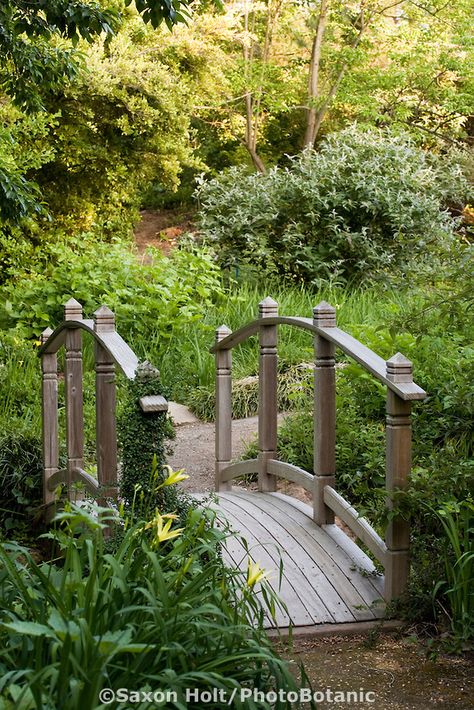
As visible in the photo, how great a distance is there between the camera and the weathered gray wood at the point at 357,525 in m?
4.08

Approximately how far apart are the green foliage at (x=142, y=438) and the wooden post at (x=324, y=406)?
863 millimetres

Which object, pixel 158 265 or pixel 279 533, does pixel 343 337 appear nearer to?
pixel 279 533

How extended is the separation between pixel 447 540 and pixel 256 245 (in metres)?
8.18

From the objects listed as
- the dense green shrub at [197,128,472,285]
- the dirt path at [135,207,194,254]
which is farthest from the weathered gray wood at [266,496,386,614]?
the dirt path at [135,207,194,254]

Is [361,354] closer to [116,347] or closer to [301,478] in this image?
[301,478]

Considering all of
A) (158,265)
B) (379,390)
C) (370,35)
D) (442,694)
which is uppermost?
(370,35)

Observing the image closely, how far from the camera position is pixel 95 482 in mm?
5168

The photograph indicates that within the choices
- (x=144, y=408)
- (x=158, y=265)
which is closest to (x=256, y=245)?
(x=158, y=265)

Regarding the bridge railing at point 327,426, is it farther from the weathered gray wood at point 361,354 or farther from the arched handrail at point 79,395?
the arched handrail at point 79,395

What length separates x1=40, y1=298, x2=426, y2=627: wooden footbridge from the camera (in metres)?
3.96

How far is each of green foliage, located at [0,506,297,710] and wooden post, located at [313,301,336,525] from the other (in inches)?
59.6

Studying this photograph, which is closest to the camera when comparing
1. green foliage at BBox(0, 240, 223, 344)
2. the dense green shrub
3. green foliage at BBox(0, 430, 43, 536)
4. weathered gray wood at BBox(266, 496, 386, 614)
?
weathered gray wood at BBox(266, 496, 386, 614)

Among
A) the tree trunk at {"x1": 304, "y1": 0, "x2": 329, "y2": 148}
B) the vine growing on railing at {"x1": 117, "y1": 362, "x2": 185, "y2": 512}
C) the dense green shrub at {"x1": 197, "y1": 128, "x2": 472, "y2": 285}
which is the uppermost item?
the tree trunk at {"x1": 304, "y1": 0, "x2": 329, "y2": 148}

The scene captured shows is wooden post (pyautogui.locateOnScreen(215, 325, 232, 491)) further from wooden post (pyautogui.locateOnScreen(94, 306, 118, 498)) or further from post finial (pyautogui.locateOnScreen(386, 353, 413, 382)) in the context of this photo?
post finial (pyautogui.locateOnScreen(386, 353, 413, 382))
